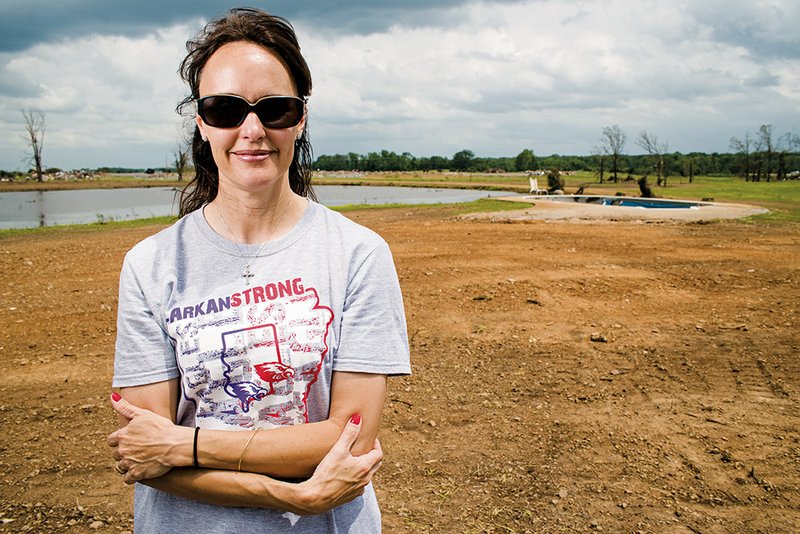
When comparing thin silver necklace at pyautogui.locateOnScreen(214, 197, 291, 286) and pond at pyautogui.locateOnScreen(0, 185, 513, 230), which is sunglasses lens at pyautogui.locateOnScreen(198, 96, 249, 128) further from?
pond at pyautogui.locateOnScreen(0, 185, 513, 230)

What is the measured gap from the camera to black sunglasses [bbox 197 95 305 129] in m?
1.55

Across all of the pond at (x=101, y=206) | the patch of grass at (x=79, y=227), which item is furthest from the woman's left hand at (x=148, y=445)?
the patch of grass at (x=79, y=227)

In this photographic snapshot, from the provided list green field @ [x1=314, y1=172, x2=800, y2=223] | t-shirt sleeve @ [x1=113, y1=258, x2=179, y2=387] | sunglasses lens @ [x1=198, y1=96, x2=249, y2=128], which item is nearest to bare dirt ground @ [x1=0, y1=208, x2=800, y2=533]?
t-shirt sleeve @ [x1=113, y1=258, x2=179, y2=387]

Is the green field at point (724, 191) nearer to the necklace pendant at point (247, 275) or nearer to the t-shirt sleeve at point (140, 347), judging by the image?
the necklace pendant at point (247, 275)

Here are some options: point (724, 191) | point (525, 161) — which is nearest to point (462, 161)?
point (525, 161)

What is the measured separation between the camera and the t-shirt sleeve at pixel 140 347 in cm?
149

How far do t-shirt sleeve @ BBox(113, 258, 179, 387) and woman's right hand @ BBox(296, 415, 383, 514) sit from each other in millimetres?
469

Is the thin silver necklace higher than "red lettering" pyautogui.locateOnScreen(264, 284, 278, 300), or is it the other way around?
the thin silver necklace

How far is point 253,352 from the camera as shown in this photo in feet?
4.85

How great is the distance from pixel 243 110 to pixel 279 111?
96 mm

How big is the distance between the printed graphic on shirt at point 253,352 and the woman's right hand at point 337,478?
5.7 inches

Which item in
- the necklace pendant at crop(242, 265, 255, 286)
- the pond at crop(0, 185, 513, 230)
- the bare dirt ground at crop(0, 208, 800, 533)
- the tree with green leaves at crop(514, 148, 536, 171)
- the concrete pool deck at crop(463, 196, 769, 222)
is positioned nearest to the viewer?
the necklace pendant at crop(242, 265, 255, 286)

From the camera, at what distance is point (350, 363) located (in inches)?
59.1

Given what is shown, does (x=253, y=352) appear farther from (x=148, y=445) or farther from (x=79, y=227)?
(x=79, y=227)
